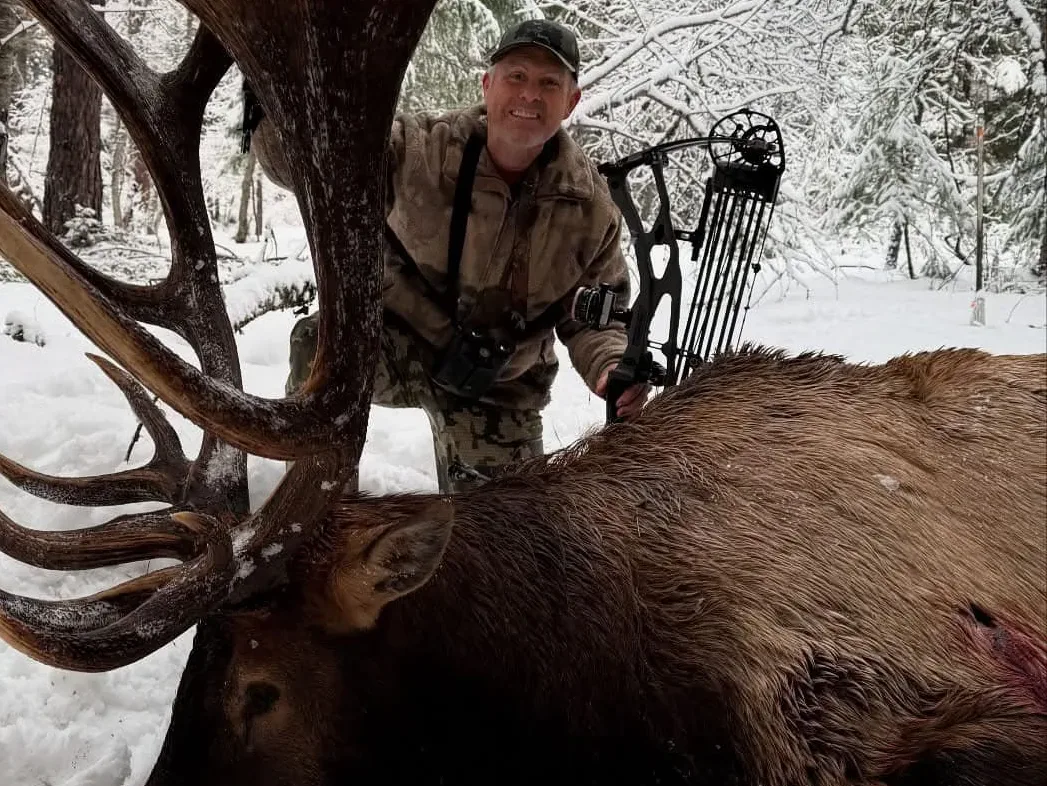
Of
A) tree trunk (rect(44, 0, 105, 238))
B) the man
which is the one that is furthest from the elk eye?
tree trunk (rect(44, 0, 105, 238))

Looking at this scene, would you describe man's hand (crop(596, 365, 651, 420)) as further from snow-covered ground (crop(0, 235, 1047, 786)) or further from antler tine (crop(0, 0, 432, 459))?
antler tine (crop(0, 0, 432, 459))

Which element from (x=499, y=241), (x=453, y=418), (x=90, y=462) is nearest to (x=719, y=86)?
(x=499, y=241)

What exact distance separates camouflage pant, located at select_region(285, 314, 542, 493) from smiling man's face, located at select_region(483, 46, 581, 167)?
3.62ft

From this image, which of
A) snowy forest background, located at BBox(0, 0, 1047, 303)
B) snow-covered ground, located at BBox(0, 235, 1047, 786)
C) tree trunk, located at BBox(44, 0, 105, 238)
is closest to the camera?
snow-covered ground, located at BBox(0, 235, 1047, 786)

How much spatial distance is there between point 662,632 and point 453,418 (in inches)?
92.2

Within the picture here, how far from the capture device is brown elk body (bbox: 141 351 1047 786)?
1.89 meters

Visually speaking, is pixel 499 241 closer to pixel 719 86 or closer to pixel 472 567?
pixel 472 567

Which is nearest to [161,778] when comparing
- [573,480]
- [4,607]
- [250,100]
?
[4,607]

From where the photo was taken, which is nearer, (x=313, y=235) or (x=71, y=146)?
(x=313, y=235)

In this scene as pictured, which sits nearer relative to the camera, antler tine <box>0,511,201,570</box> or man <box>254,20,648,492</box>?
antler tine <box>0,511,201,570</box>

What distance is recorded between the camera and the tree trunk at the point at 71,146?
7.26 metres

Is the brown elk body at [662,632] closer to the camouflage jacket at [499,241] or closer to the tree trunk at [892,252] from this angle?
the camouflage jacket at [499,241]

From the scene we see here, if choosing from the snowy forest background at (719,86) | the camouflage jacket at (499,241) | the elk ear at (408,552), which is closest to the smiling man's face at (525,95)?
the camouflage jacket at (499,241)

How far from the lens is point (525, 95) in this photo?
3744 millimetres
